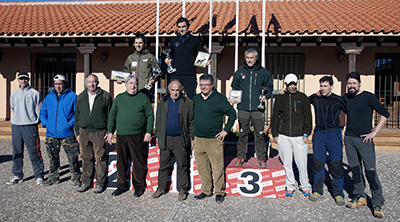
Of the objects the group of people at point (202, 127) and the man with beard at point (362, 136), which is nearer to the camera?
the man with beard at point (362, 136)

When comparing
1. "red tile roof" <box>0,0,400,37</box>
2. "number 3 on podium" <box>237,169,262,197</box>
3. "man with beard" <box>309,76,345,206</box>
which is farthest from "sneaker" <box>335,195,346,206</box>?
"red tile roof" <box>0,0,400,37</box>

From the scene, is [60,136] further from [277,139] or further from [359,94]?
[359,94]

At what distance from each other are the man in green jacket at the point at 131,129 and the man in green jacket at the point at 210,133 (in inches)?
29.7

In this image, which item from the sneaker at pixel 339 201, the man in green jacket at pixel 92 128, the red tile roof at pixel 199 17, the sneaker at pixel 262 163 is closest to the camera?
the sneaker at pixel 339 201

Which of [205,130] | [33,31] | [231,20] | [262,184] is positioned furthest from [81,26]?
[262,184]

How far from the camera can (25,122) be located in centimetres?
455

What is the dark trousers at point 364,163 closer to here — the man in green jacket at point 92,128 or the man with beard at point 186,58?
the man with beard at point 186,58

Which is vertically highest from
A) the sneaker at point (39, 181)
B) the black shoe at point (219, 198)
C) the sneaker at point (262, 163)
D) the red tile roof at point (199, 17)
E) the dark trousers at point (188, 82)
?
the red tile roof at point (199, 17)

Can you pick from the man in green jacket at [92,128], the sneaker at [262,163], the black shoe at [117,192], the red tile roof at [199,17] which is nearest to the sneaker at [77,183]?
the man in green jacket at [92,128]

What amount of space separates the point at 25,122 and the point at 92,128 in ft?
4.17

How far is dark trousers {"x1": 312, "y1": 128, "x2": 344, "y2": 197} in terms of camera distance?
12.6 feet

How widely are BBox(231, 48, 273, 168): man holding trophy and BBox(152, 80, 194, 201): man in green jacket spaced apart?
0.85m

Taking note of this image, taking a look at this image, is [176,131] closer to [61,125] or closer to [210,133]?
[210,133]

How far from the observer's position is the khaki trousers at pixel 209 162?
398 cm
